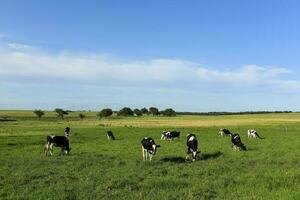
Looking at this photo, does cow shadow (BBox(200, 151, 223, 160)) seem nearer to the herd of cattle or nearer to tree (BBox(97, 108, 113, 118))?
the herd of cattle

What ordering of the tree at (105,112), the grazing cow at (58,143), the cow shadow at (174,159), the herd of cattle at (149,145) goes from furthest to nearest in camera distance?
the tree at (105,112)
the grazing cow at (58,143)
the herd of cattle at (149,145)
the cow shadow at (174,159)

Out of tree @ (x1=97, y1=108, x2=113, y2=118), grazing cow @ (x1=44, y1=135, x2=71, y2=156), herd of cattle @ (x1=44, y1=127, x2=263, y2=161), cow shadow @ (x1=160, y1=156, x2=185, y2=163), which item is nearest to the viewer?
cow shadow @ (x1=160, y1=156, x2=185, y2=163)

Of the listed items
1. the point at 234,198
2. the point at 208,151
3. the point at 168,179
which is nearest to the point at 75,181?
the point at 168,179

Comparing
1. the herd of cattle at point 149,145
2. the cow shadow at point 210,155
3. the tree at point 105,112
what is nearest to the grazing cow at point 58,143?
the herd of cattle at point 149,145

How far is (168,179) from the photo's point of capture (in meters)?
20.1

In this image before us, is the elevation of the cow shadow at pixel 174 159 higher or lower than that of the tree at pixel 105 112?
lower

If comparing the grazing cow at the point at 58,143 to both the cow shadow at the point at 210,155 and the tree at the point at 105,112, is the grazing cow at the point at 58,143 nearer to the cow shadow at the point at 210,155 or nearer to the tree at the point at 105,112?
the cow shadow at the point at 210,155

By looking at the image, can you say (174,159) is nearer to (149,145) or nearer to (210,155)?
(149,145)

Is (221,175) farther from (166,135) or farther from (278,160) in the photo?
(166,135)

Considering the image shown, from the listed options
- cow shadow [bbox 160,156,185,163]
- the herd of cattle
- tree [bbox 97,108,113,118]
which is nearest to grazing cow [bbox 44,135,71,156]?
the herd of cattle

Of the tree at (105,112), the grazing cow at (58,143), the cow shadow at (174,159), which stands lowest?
the cow shadow at (174,159)

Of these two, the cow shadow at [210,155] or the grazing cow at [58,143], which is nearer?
the cow shadow at [210,155]

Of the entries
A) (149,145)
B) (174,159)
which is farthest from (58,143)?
(174,159)

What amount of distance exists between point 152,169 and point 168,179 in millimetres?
3625
